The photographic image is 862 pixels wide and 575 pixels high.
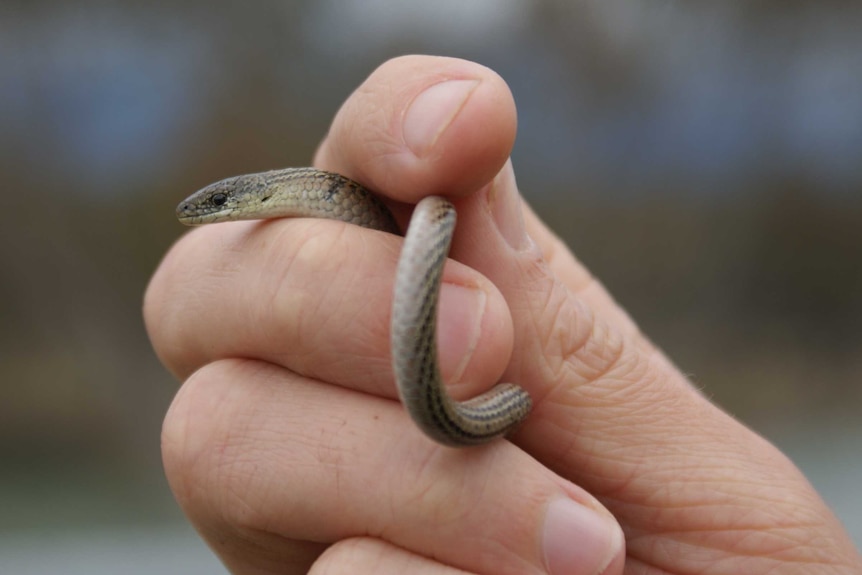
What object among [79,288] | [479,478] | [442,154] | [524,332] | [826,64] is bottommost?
[79,288]

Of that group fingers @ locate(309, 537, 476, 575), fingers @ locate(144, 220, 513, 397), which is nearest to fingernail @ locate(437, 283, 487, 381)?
fingers @ locate(144, 220, 513, 397)

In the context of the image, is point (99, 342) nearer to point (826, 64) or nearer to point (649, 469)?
point (649, 469)

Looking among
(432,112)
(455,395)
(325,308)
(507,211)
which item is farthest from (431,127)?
(455,395)

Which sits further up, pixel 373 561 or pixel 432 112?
pixel 432 112

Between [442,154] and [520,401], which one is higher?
[442,154]

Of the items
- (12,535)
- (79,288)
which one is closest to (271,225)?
(79,288)

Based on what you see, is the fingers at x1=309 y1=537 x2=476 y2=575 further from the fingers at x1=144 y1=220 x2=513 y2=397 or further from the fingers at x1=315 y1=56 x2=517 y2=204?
the fingers at x1=315 y1=56 x2=517 y2=204

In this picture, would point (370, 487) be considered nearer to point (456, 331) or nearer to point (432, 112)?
point (456, 331)
